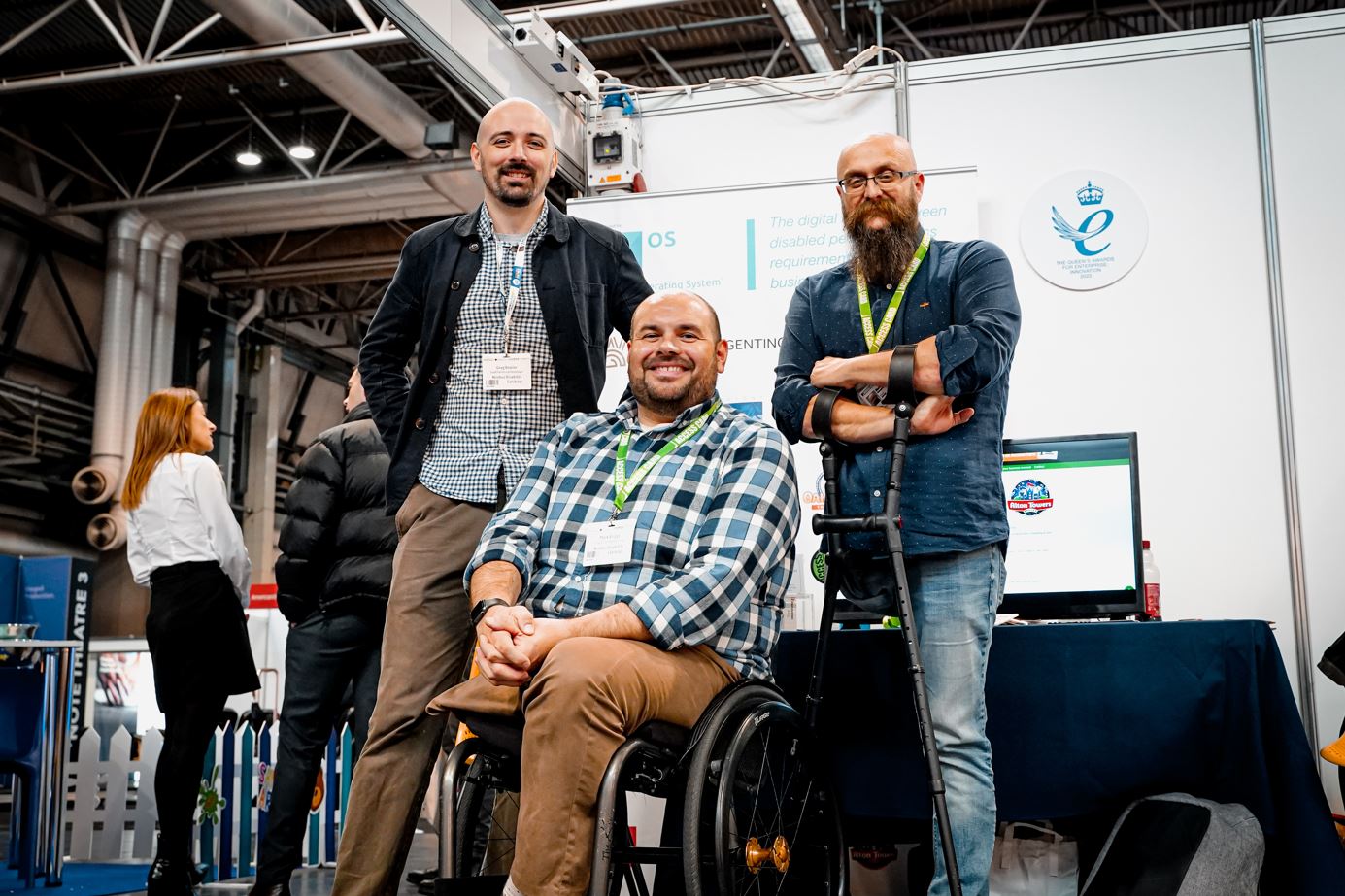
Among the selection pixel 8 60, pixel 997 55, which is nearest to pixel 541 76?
pixel 997 55

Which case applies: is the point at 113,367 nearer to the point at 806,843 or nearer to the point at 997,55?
the point at 997,55

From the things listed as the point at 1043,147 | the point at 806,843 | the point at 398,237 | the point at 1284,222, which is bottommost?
the point at 806,843

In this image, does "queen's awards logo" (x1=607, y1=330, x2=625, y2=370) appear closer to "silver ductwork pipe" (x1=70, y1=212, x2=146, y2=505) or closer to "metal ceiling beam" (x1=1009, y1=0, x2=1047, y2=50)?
"metal ceiling beam" (x1=1009, y1=0, x2=1047, y2=50)

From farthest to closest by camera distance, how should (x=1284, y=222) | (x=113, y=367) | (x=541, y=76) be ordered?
(x=113, y=367), (x=541, y=76), (x=1284, y=222)

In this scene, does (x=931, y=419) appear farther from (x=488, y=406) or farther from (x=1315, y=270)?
(x=1315, y=270)

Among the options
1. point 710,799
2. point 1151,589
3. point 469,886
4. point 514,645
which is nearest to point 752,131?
point 1151,589

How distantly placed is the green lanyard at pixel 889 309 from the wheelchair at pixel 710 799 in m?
0.70

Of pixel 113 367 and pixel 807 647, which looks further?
pixel 113 367

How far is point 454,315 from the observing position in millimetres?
2475

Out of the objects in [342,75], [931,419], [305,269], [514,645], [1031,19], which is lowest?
[514,645]

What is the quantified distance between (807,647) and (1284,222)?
2489 millimetres

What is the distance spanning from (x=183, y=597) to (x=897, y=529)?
245 centimetres

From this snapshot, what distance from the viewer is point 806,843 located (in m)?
2.22

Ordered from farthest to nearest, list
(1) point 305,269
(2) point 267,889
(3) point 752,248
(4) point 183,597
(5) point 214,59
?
1. (1) point 305,269
2. (5) point 214,59
3. (3) point 752,248
4. (4) point 183,597
5. (2) point 267,889
